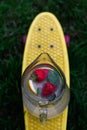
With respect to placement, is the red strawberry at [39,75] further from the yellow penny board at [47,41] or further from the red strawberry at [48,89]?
the yellow penny board at [47,41]

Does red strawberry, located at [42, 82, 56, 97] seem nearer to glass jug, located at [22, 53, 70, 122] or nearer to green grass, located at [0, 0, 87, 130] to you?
glass jug, located at [22, 53, 70, 122]

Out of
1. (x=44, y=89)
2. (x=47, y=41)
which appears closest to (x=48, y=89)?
(x=44, y=89)

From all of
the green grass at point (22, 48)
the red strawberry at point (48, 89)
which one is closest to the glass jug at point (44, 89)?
the red strawberry at point (48, 89)

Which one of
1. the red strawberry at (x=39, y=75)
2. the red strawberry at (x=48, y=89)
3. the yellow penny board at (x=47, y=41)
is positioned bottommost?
the red strawberry at (x=48, y=89)

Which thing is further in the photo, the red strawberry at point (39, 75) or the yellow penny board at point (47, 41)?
the yellow penny board at point (47, 41)

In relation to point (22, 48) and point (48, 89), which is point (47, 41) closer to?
point (22, 48)

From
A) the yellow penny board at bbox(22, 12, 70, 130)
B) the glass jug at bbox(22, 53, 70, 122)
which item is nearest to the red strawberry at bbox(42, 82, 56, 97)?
the glass jug at bbox(22, 53, 70, 122)

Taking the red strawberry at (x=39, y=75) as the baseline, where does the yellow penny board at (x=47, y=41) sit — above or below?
above

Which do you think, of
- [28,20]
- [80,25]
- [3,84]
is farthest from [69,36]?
[3,84]

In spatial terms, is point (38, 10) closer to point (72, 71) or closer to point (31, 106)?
point (72, 71)
